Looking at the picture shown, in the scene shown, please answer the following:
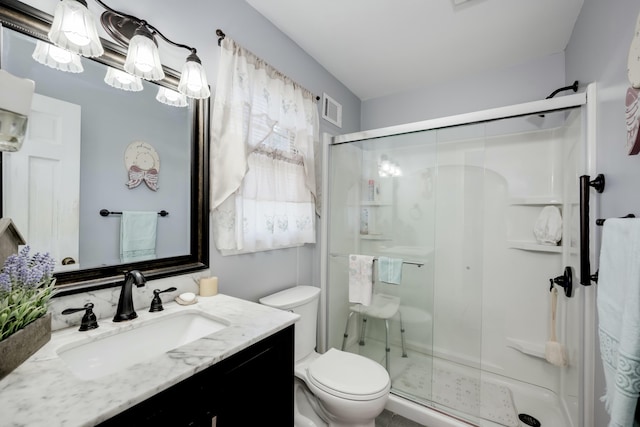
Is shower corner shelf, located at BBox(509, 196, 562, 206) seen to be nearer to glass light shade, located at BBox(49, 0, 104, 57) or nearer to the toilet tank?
the toilet tank

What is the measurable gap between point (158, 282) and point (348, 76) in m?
2.19

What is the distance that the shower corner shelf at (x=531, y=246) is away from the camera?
6.41ft

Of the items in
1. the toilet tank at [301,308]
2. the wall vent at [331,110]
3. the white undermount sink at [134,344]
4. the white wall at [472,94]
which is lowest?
the toilet tank at [301,308]

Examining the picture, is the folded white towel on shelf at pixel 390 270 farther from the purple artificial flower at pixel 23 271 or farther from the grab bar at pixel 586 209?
the purple artificial flower at pixel 23 271

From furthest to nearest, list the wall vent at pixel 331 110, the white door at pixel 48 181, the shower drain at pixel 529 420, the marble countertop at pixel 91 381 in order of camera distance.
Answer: the wall vent at pixel 331 110 → the shower drain at pixel 529 420 → the white door at pixel 48 181 → the marble countertop at pixel 91 381

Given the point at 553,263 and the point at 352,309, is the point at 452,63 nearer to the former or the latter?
the point at 553,263

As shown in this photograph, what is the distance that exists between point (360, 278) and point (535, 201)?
1.44m

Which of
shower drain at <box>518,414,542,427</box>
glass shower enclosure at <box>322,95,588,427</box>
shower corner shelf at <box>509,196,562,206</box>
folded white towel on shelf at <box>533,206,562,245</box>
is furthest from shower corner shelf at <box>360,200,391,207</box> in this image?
shower drain at <box>518,414,542,427</box>

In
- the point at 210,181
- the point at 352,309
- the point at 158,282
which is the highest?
the point at 210,181

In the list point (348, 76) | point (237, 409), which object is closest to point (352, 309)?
point (237, 409)

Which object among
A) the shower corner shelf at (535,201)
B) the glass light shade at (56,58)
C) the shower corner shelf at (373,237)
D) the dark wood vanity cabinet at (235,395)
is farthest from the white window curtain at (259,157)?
the shower corner shelf at (535,201)

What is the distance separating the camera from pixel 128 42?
1.09 meters

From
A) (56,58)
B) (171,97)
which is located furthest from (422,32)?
(56,58)

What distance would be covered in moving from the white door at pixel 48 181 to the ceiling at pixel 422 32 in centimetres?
125
